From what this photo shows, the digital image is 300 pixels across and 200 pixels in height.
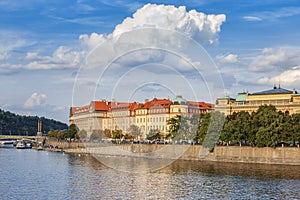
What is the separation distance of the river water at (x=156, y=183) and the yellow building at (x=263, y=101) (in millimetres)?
36027

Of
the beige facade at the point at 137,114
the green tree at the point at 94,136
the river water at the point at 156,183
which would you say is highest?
the beige facade at the point at 137,114

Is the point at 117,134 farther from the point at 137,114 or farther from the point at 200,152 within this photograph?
the point at 200,152

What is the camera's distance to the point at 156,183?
160 feet

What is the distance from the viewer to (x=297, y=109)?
3824 inches

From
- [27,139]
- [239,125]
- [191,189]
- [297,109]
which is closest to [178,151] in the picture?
[239,125]

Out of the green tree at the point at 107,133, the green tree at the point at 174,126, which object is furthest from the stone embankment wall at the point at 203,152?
the green tree at the point at 107,133

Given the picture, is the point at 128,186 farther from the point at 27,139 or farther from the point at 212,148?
the point at 27,139

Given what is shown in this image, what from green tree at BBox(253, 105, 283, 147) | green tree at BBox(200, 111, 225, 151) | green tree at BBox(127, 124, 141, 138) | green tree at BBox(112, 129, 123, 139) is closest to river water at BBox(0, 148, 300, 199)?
green tree at BBox(253, 105, 283, 147)

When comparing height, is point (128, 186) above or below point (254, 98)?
below

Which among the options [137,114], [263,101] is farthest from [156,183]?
[137,114]

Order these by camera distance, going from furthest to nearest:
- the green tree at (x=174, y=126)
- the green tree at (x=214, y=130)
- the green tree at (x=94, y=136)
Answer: the green tree at (x=94, y=136) < the green tree at (x=174, y=126) < the green tree at (x=214, y=130)

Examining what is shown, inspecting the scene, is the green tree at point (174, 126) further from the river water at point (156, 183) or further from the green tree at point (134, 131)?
the river water at point (156, 183)

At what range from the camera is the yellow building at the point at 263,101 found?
9850 centimetres

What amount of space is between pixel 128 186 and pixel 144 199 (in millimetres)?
6764
